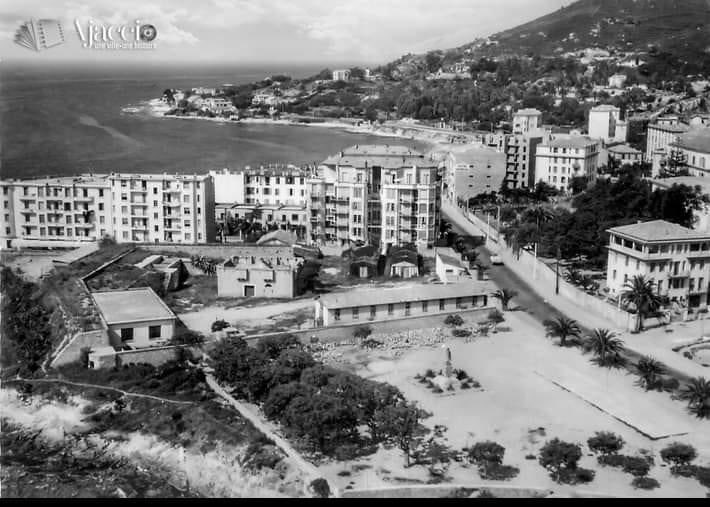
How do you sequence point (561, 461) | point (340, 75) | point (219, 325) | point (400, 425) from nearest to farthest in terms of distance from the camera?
point (561, 461)
point (400, 425)
point (219, 325)
point (340, 75)

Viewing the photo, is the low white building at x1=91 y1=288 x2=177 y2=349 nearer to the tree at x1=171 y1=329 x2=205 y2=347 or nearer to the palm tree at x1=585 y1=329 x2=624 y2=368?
the tree at x1=171 y1=329 x2=205 y2=347

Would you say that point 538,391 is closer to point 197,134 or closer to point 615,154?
point 615,154

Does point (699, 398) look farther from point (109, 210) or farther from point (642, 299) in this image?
point (109, 210)

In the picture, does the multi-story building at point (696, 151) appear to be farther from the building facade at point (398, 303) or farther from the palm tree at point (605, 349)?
the palm tree at point (605, 349)

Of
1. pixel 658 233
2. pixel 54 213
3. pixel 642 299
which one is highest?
pixel 658 233

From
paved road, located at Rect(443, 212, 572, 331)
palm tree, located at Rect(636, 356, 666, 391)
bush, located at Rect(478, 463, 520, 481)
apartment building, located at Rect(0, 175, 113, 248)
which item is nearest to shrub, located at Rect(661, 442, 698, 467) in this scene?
bush, located at Rect(478, 463, 520, 481)

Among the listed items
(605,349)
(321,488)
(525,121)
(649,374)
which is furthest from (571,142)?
(321,488)
